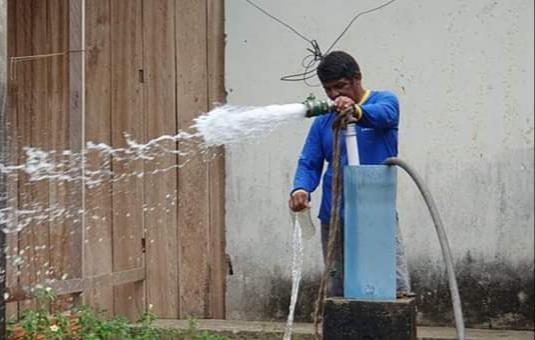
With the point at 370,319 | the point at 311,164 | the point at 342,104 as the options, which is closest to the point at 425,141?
the point at 311,164

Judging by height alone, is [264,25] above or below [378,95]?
above

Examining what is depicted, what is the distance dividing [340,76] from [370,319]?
1.01 meters

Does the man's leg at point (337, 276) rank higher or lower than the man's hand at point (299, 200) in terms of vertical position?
lower

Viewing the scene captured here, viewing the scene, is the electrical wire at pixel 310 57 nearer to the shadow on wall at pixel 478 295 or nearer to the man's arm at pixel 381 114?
Result: the shadow on wall at pixel 478 295

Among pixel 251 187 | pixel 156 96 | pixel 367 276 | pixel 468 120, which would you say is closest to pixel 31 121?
pixel 156 96

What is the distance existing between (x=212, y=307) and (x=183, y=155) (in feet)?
3.09

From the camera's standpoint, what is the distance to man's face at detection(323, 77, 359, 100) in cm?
424

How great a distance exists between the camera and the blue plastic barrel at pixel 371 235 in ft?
12.6

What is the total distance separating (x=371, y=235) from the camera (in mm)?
3842

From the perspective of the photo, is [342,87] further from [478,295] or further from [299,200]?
[478,295]

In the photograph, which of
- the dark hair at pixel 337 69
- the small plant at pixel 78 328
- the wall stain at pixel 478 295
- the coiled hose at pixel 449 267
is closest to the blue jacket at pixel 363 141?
the dark hair at pixel 337 69

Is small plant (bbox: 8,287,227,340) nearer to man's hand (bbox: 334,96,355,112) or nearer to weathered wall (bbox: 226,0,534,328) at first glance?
weathered wall (bbox: 226,0,534,328)

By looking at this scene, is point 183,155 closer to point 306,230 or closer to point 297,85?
point 297,85

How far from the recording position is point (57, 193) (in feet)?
22.2
